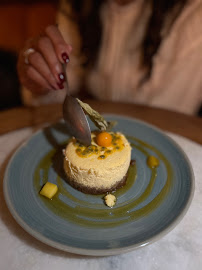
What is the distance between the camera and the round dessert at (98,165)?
0.84m

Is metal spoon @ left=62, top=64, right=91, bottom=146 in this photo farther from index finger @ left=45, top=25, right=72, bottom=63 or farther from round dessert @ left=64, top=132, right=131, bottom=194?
index finger @ left=45, top=25, right=72, bottom=63

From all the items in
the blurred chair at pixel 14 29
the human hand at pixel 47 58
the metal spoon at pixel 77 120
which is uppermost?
the human hand at pixel 47 58

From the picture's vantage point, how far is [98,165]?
83cm

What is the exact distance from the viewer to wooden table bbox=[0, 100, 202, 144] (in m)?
1.15

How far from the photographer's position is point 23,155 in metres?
0.96

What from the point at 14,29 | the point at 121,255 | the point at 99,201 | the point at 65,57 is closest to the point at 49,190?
the point at 99,201

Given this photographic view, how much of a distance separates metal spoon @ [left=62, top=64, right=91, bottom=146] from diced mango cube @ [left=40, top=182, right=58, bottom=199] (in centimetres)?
19

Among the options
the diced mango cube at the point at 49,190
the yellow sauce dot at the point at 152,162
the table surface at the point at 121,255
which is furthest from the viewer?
the yellow sauce dot at the point at 152,162

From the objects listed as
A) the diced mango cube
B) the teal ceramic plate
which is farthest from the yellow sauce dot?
the diced mango cube

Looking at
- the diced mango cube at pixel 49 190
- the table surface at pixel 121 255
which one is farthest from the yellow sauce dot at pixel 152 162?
the diced mango cube at pixel 49 190

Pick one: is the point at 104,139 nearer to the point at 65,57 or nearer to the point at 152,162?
the point at 152,162

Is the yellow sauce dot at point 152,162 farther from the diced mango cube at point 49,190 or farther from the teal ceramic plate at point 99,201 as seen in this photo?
the diced mango cube at point 49,190

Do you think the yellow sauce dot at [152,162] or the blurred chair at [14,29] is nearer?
the yellow sauce dot at [152,162]

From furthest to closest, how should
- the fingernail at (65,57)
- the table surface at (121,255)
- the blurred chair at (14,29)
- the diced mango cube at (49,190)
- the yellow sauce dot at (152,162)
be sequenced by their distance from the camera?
the blurred chair at (14,29), the fingernail at (65,57), the yellow sauce dot at (152,162), the diced mango cube at (49,190), the table surface at (121,255)
